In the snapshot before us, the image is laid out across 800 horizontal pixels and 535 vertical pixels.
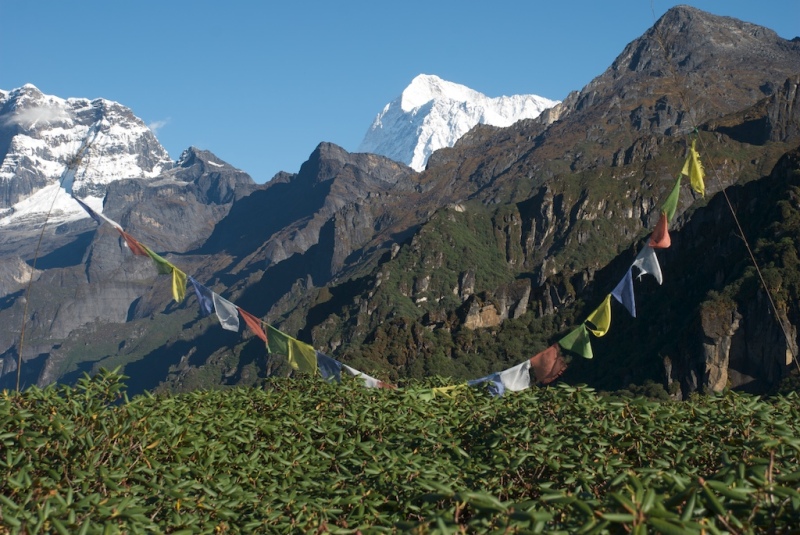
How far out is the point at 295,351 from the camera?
2358cm

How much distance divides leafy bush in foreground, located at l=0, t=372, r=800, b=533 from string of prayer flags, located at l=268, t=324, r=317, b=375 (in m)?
6.61

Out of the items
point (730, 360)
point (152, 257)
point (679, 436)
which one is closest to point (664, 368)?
point (730, 360)

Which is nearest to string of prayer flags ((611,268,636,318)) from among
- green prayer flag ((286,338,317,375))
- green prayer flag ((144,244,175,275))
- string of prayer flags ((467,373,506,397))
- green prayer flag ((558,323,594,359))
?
green prayer flag ((558,323,594,359))

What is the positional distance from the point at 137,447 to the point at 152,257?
13.1 meters

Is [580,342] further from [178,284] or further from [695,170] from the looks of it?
[178,284]

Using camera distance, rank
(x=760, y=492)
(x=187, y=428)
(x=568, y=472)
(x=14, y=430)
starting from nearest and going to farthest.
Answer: (x=760, y=492) → (x=568, y=472) → (x=14, y=430) → (x=187, y=428)

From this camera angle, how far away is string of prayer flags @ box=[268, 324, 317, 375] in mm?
23078

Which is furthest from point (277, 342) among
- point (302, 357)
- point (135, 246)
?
point (135, 246)

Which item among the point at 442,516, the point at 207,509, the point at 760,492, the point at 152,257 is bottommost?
the point at 207,509

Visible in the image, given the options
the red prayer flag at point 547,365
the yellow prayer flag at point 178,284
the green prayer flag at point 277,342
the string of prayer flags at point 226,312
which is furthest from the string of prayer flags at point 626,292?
the yellow prayer flag at point 178,284

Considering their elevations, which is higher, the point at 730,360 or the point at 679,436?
the point at 730,360

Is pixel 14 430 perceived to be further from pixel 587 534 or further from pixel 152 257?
pixel 152 257

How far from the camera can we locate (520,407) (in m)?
14.7

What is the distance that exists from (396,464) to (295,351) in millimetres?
12211
